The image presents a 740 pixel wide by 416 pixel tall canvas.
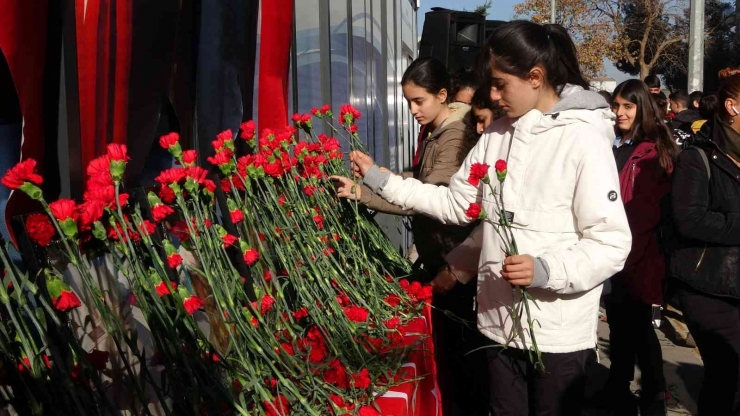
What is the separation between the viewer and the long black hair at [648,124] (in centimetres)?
408

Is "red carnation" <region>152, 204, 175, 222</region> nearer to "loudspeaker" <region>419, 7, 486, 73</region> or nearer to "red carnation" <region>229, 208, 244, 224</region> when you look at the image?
"red carnation" <region>229, 208, 244, 224</region>

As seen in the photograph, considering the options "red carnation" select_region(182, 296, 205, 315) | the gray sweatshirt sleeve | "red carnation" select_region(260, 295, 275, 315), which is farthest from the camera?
the gray sweatshirt sleeve

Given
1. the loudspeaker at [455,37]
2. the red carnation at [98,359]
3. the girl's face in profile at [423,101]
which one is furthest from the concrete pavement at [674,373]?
the loudspeaker at [455,37]

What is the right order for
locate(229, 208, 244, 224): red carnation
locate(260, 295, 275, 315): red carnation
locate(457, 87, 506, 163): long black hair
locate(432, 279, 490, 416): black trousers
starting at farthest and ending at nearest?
locate(432, 279, 490, 416): black trousers
locate(457, 87, 506, 163): long black hair
locate(229, 208, 244, 224): red carnation
locate(260, 295, 275, 315): red carnation

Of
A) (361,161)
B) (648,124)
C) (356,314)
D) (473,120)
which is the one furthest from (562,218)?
(648,124)

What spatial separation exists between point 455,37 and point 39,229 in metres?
8.63

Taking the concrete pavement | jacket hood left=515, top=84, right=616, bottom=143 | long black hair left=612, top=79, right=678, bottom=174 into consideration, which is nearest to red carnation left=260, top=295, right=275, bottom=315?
jacket hood left=515, top=84, right=616, bottom=143

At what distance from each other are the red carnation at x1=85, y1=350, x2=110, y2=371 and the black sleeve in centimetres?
260

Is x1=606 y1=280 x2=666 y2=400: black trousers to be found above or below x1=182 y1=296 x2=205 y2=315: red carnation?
below

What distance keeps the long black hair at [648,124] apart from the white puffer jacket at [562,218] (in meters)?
1.80

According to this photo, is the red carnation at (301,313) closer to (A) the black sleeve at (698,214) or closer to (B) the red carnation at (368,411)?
(B) the red carnation at (368,411)

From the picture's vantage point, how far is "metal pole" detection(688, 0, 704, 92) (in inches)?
452

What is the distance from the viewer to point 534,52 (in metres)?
2.30

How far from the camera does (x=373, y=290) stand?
9.43 feet
